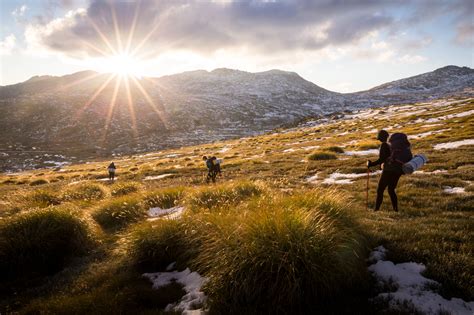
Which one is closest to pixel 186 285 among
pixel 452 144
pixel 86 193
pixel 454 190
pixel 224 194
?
pixel 224 194

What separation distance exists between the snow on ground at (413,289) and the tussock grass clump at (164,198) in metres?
8.33

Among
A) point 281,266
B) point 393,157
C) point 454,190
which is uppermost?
point 393,157

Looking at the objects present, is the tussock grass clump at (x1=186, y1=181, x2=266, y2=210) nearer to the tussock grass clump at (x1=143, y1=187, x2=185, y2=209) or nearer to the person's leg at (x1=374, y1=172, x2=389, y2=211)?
the tussock grass clump at (x1=143, y1=187, x2=185, y2=209)

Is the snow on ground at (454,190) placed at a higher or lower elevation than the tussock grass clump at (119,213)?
lower

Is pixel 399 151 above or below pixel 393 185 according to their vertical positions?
above

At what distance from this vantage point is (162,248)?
759 centimetres

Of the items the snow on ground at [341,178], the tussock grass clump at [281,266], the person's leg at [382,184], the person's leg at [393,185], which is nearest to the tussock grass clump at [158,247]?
the tussock grass clump at [281,266]

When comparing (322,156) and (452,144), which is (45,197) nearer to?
(322,156)

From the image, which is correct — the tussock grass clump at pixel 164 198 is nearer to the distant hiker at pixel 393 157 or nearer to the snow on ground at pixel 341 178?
the distant hiker at pixel 393 157

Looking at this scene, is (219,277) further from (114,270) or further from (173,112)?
(173,112)

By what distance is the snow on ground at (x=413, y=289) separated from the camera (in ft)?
14.6

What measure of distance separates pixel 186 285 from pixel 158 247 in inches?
65.6

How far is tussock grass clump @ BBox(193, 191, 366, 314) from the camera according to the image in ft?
16.2

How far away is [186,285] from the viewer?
20.6ft
